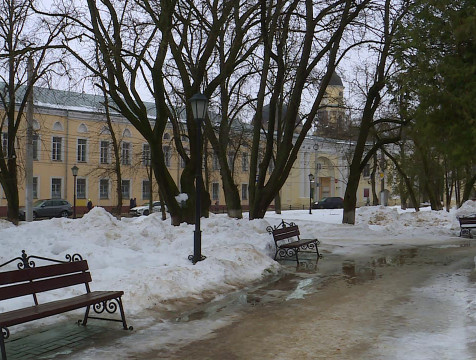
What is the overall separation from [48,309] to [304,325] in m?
3.11

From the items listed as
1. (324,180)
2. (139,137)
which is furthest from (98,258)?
(324,180)

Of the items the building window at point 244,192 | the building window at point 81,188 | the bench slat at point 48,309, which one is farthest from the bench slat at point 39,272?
the building window at point 244,192

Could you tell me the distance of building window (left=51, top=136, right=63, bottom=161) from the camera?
159 feet

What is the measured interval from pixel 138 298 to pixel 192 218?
973 cm

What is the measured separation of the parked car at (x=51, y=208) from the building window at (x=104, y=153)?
953 cm

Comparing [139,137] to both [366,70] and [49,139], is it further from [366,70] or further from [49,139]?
[366,70]

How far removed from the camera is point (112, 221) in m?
16.0

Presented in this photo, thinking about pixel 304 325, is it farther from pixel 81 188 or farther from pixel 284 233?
pixel 81 188

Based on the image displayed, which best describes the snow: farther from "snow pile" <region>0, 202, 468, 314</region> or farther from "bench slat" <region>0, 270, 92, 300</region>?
"bench slat" <region>0, 270, 92, 300</region>

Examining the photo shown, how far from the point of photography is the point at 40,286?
6246 mm

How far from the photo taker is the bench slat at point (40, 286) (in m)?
5.78

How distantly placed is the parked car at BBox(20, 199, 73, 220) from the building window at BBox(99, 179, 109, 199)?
328 inches

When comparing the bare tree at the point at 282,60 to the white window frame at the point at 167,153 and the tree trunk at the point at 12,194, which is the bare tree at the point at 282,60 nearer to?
the tree trunk at the point at 12,194

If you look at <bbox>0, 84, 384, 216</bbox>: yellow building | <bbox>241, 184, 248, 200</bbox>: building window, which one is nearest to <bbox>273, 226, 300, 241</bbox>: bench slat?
<bbox>0, 84, 384, 216</bbox>: yellow building
